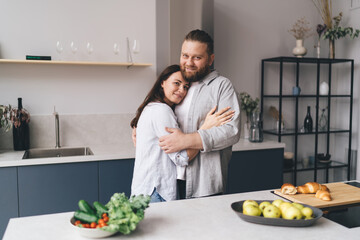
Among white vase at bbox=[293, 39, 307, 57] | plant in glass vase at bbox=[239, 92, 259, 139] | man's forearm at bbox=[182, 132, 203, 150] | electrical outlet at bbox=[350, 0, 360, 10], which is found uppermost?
electrical outlet at bbox=[350, 0, 360, 10]

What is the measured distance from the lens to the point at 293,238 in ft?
4.14

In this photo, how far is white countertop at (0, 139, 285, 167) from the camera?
2539 millimetres

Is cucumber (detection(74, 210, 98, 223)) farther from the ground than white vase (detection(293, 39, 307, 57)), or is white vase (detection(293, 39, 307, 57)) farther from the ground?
white vase (detection(293, 39, 307, 57))

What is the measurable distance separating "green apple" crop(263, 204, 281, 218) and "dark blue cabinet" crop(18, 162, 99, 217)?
1709 mm

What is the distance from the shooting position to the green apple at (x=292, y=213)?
1.35 meters

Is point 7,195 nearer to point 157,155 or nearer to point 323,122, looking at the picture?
point 157,155

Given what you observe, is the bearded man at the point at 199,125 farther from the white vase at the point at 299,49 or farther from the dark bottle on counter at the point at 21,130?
the white vase at the point at 299,49

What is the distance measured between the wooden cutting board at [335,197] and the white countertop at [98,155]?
1337 millimetres

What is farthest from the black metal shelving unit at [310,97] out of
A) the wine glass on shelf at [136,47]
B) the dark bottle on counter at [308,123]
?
the wine glass on shelf at [136,47]

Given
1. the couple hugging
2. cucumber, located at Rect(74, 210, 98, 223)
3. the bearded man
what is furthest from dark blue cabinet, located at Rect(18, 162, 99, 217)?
cucumber, located at Rect(74, 210, 98, 223)

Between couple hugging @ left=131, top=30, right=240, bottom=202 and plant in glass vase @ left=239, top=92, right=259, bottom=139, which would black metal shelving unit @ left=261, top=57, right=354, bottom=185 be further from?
couple hugging @ left=131, top=30, right=240, bottom=202

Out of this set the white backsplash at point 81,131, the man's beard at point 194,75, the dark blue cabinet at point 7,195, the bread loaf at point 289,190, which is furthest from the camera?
the white backsplash at point 81,131

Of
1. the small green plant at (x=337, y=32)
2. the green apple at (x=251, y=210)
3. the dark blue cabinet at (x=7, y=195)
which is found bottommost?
the dark blue cabinet at (x=7, y=195)

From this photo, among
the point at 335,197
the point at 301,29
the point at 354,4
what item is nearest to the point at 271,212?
the point at 335,197
